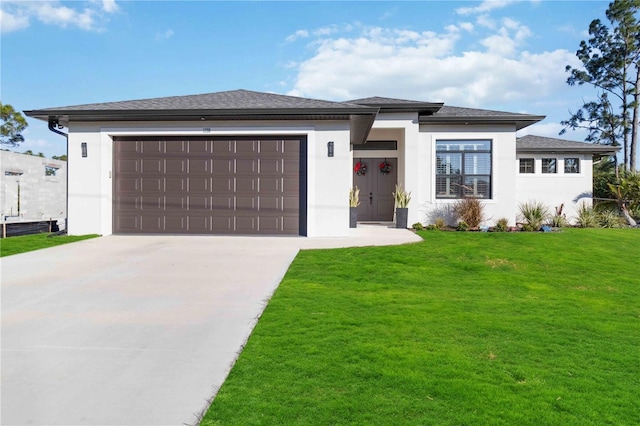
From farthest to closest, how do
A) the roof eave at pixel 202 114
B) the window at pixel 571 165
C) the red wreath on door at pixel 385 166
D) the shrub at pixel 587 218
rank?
the window at pixel 571 165
the red wreath on door at pixel 385 166
the shrub at pixel 587 218
the roof eave at pixel 202 114

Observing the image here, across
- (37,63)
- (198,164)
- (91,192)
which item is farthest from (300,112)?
(37,63)

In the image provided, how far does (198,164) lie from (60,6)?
20.9 ft

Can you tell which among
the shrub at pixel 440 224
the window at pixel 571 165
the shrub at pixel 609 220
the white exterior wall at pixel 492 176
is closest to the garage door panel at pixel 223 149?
the white exterior wall at pixel 492 176

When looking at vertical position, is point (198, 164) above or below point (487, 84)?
below

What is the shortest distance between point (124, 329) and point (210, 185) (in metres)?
7.26

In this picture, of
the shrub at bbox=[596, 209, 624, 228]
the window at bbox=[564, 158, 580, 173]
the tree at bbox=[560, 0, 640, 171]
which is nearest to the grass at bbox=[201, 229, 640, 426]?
the shrub at bbox=[596, 209, 624, 228]

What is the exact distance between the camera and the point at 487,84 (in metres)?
26.5

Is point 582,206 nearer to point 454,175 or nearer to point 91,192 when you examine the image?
point 454,175

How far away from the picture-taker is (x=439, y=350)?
138 inches

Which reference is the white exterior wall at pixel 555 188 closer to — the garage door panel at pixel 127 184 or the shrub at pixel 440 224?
the shrub at pixel 440 224

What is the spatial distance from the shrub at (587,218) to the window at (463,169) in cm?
434

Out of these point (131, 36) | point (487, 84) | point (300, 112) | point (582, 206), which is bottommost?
point (582, 206)

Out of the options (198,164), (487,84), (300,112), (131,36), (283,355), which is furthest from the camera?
(487,84)

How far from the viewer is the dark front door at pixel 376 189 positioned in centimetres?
1577
